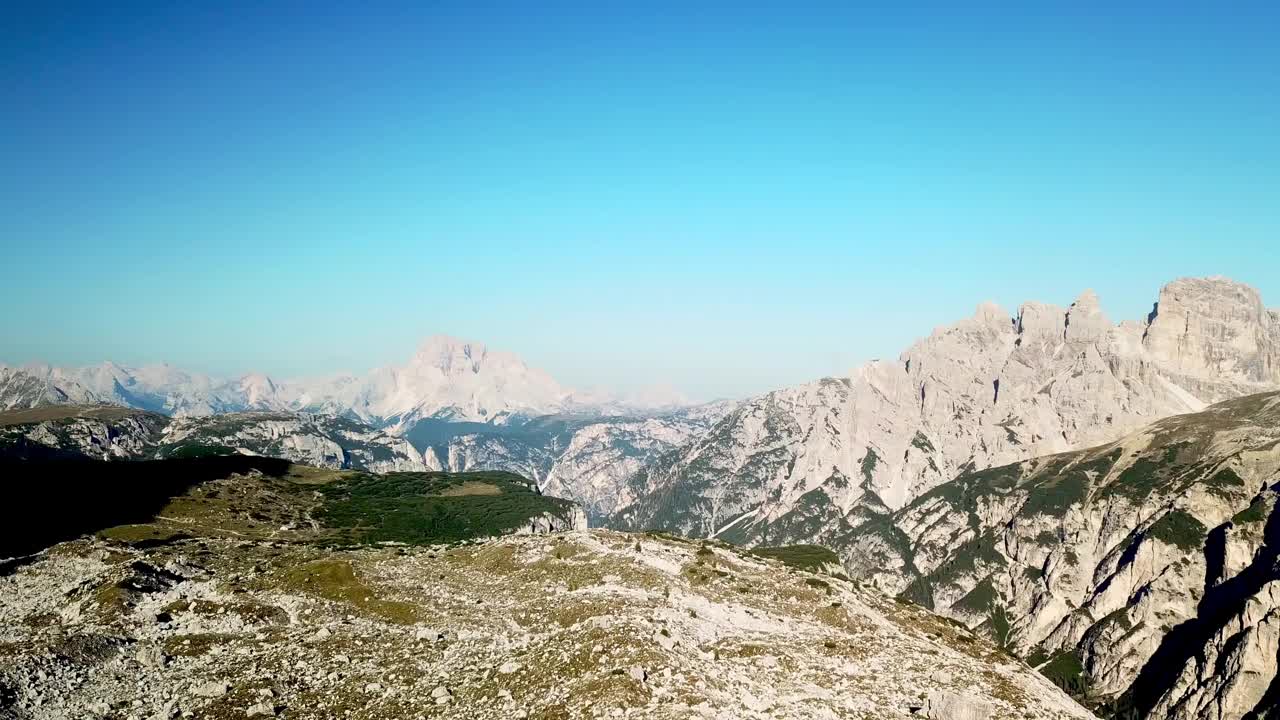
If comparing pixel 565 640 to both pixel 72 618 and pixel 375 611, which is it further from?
pixel 72 618

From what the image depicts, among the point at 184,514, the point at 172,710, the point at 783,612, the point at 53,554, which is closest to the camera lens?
the point at 172,710

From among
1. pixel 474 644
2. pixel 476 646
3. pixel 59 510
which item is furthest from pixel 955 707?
pixel 59 510

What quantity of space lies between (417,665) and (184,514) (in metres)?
154

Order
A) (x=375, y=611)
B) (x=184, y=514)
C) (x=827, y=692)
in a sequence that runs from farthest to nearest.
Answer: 1. (x=184, y=514)
2. (x=375, y=611)
3. (x=827, y=692)

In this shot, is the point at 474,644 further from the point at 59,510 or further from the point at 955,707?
the point at 59,510

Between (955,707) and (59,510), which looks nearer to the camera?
(955,707)

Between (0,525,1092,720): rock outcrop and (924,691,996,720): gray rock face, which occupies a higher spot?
(0,525,1092,720): rock outcrop

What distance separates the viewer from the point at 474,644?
187 ft

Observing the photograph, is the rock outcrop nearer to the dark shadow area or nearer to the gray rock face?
the gray rock face

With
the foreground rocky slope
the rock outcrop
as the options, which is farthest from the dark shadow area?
the rock outcrop

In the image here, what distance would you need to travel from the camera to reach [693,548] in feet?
346

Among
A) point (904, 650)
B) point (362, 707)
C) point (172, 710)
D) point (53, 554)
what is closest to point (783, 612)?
point (904, 650)

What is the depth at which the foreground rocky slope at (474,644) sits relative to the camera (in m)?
46.6

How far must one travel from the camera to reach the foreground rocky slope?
46.6m
